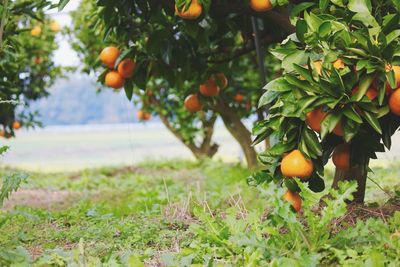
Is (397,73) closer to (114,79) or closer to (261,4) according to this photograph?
(261,4)

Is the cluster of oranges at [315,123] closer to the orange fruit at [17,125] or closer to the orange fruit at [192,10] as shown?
the orange fruit at [192,10]

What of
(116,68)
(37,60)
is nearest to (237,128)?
(37,60)

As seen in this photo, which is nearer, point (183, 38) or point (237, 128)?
point (183, 38)

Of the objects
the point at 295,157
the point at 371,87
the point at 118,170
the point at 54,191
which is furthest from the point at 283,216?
the point at 118,170

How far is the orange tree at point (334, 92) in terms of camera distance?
5.74 feet

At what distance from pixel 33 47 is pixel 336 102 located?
5.00 m

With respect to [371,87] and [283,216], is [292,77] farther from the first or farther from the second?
[283,216]

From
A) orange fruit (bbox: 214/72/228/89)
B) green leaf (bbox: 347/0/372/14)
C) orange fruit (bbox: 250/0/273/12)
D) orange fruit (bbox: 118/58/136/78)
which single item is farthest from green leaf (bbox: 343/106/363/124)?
orange fruit (bbox: 214/72/228/89)

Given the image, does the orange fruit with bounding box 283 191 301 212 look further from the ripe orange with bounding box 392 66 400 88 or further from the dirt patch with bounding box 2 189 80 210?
the dirt patch with bounding box 2 189 80 210

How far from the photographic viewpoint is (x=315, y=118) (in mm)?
1824

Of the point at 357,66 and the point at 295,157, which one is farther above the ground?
the point at 357,66

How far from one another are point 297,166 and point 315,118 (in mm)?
165

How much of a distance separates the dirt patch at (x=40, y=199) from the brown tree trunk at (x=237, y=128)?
6.11 feet

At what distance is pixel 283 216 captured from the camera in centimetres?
173
